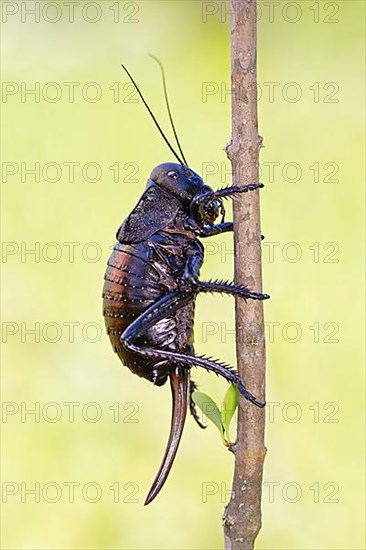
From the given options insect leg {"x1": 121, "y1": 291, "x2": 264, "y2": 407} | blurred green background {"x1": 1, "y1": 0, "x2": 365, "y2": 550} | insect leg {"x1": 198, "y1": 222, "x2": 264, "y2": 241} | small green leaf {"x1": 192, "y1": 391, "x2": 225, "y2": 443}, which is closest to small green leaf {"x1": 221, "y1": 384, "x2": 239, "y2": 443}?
small green leaf {"x1": 192, "y1": 391, "x2": 225, "y2": 443}

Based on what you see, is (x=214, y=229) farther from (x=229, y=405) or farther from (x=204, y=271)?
(x=204, y=271)

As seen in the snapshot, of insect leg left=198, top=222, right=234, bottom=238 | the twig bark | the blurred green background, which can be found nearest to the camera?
the twig bark

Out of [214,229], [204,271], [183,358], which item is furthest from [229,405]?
[204,271]

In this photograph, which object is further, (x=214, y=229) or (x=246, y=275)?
(x=214, y=229)

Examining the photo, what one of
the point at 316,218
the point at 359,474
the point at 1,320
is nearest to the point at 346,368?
the point at 359,474

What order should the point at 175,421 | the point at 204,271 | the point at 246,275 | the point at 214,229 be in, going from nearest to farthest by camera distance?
the point at 246,275, the point at 175,421, the point at 214,229, the point at 204,271

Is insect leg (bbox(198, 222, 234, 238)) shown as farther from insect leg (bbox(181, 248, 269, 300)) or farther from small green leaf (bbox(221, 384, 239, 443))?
small green leaf (bbox(221, 384, 239, 443))
